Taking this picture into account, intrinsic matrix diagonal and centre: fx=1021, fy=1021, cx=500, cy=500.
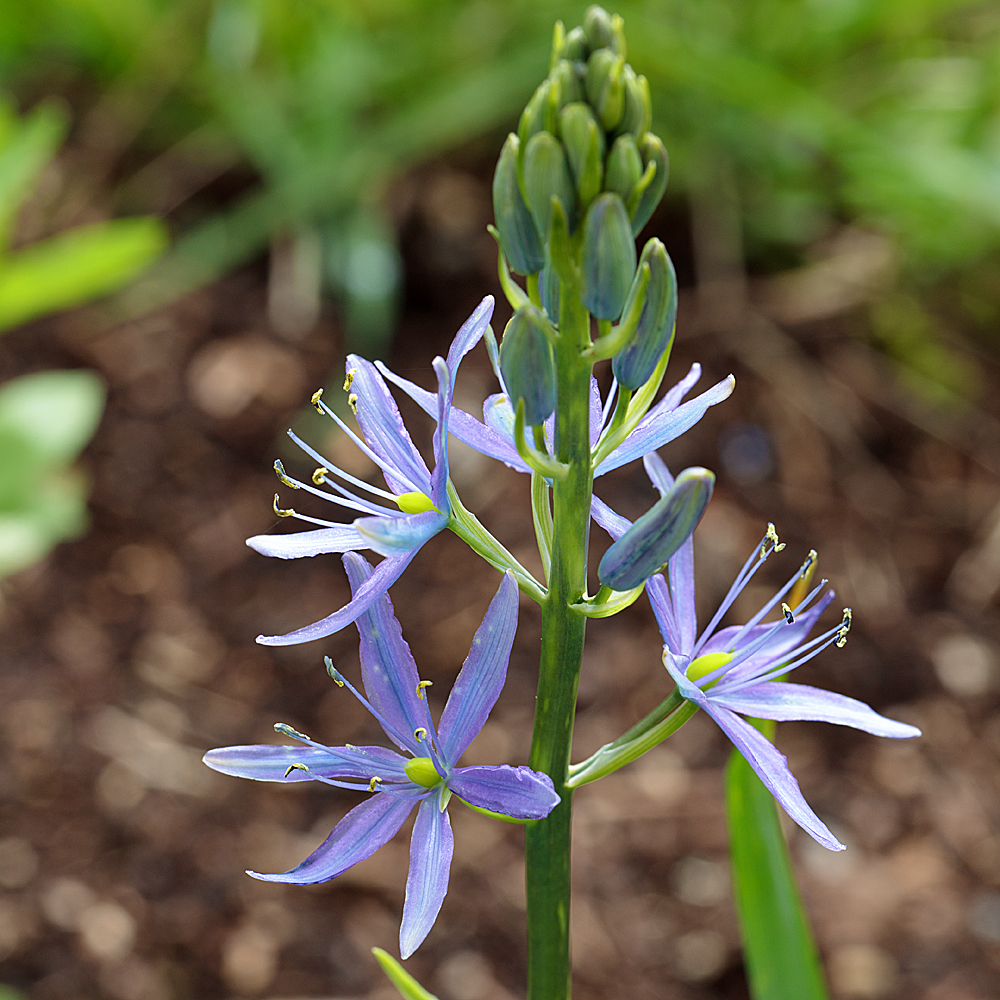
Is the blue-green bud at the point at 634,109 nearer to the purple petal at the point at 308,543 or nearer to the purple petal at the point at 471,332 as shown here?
the purple petal at the point at 471,332

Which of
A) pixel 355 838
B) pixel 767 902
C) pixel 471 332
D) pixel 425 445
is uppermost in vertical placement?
pixel 471 332

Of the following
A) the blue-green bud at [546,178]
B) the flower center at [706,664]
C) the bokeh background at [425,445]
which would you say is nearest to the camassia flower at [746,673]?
the flower center at [706,664]

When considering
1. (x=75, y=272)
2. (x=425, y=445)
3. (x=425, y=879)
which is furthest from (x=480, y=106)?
(x=425, y=879)

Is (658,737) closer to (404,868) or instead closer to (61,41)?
(404,868)

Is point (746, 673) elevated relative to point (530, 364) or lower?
lower

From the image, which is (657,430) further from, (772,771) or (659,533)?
(772,771)

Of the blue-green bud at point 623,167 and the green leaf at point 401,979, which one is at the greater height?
the blue-green bud at point 623,167

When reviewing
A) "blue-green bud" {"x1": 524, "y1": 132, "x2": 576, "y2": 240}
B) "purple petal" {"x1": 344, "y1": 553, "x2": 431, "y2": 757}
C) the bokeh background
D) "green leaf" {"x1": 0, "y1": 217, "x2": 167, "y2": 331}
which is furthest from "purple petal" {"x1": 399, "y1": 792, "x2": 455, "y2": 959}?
"green leaf" {"x1": 0, "y1": 217, "x2": 167, "y2": 331}
